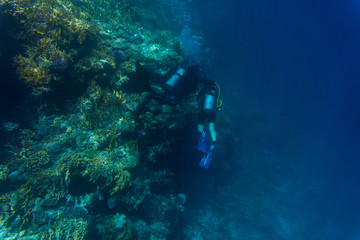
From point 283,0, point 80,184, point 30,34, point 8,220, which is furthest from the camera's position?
point 283,0

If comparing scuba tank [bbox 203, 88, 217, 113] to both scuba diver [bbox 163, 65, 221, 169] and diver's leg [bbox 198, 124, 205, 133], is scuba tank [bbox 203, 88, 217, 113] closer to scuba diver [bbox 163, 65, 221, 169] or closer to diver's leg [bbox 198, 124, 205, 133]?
scuba diver [bbox 163, 65, 221, 169]

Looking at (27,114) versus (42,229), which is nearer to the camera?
(42,229)

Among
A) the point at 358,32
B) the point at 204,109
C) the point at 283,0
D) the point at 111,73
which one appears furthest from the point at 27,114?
the point at 358,32

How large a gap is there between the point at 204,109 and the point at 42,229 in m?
5.99

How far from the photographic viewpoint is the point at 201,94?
767 centimetres

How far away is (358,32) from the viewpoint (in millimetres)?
53281

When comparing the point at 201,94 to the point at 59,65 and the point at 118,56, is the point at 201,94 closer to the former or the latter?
the point at 118,56

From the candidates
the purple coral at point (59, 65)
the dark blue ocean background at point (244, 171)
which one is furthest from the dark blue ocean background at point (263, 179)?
the purple coral at point (59, 65)

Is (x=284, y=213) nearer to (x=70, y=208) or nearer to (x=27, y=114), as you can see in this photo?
(x=70, y=208)

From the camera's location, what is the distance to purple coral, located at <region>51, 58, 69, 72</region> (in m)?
3.99

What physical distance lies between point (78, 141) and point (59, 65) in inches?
78.4

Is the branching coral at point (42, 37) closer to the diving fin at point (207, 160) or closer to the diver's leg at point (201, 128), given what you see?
the diver's leg at point (201, 128)

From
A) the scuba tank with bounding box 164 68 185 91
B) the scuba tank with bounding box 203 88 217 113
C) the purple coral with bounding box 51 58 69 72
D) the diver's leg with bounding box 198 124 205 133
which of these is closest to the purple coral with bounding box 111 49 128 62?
the scuba tank with bounding box 164 68 185 91

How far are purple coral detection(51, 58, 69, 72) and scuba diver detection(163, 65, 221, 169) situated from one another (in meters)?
3.32
